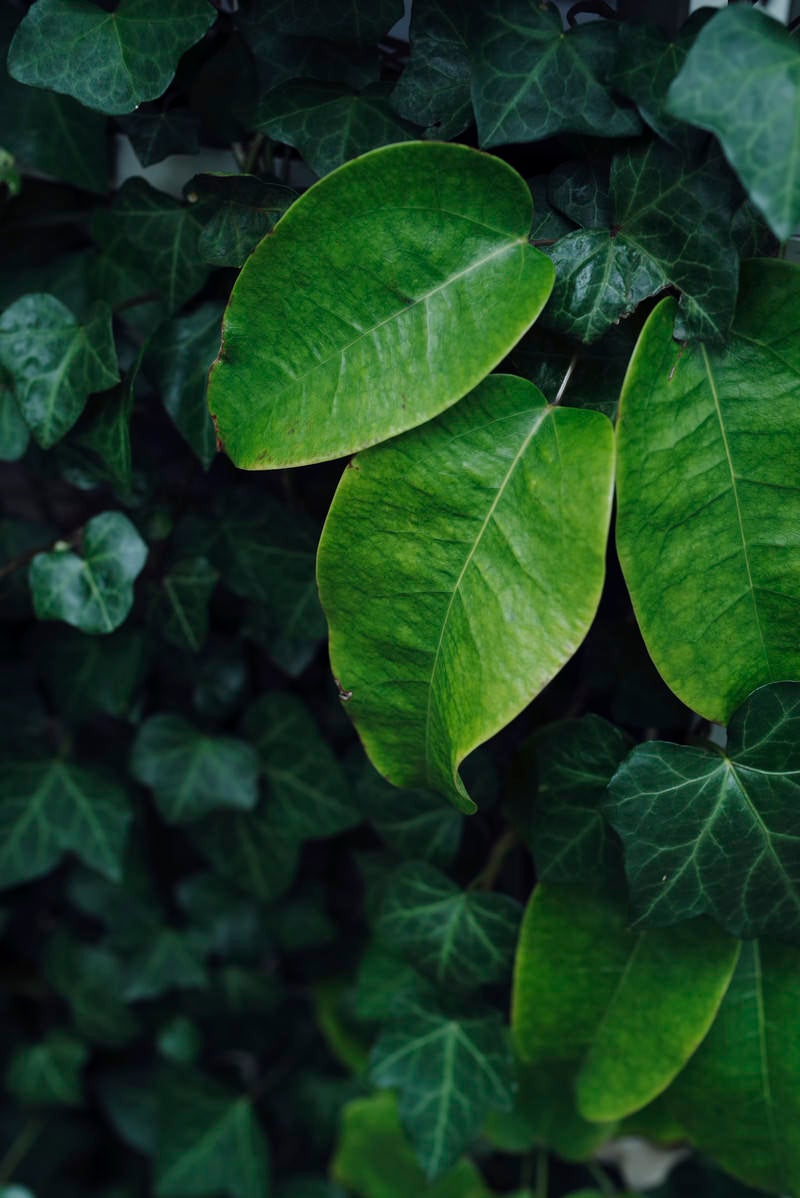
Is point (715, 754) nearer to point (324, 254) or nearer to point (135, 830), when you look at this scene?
point (324, 254)

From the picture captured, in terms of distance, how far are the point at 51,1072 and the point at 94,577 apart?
0.71 meters

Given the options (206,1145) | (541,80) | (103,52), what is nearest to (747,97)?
(541,80)

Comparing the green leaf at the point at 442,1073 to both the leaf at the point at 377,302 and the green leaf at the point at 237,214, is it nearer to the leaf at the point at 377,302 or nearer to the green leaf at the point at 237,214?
the leaf at the point at 377,302

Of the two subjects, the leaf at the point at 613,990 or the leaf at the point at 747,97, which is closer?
the leaf at the point at 747,97

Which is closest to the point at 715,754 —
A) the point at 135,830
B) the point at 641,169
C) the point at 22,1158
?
the point at 641,169

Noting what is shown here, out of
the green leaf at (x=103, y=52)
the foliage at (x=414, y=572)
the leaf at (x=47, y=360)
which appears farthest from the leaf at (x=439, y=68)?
the leaf at (x=47, y=360)

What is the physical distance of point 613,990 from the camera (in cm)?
76

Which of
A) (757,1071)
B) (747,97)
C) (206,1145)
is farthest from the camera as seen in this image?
(206,1145)

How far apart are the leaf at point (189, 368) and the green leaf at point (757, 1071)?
0.59m

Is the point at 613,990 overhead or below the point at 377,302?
below

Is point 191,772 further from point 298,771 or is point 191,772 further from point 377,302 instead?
point 377,302

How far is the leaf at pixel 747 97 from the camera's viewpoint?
0.46 m

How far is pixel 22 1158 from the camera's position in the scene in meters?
1.19

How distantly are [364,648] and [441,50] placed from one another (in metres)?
0.40
